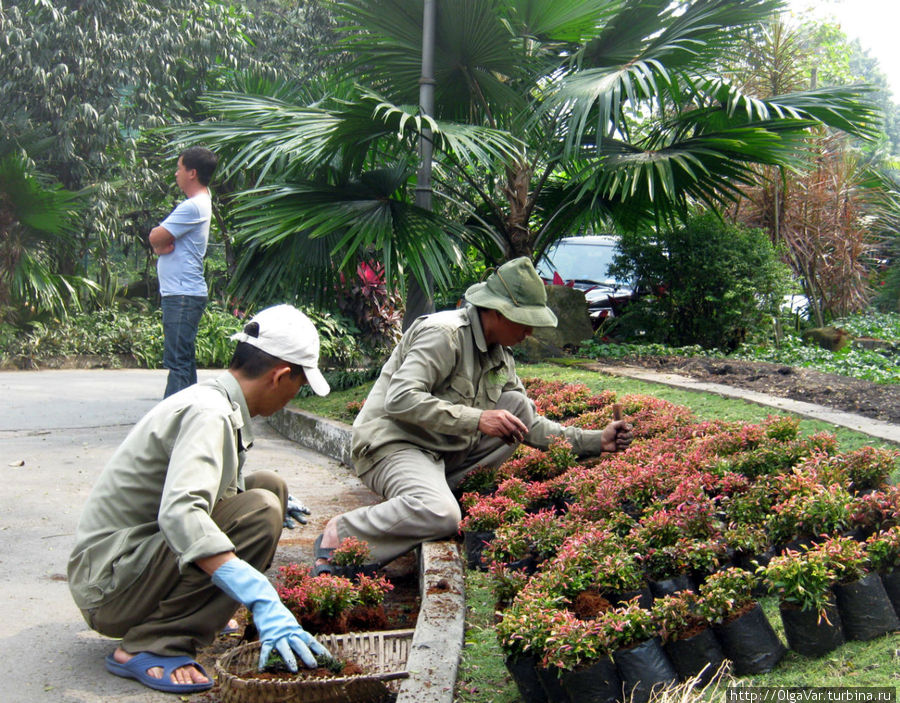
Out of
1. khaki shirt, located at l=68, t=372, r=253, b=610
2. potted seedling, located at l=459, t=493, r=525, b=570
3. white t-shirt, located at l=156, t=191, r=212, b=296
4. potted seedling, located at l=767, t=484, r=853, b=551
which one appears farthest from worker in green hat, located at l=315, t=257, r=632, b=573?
white t-shirt, located at l=156, t=191, r=212, b=296

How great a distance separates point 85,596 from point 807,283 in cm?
1392

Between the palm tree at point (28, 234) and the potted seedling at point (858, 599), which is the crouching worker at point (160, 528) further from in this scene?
the palm tree at point (28, 234)

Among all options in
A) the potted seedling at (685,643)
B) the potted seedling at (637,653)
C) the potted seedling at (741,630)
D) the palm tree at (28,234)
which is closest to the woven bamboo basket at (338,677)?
the potted seedling at (637,653)

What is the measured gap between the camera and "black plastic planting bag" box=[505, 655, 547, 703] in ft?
8.38

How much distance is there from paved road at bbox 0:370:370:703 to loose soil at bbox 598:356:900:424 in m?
2.97

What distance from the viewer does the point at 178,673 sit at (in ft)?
9.80

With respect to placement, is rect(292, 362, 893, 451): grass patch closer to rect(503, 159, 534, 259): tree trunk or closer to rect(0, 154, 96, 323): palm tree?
rect(503, 159, 534, 259): tree trunk

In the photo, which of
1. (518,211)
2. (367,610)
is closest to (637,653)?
(367,610)

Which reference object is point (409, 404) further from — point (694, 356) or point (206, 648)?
point (694, 356)

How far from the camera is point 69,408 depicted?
352 inches

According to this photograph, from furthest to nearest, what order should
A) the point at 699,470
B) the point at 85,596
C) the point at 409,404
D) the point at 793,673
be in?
the point at 409,404 → the point at 699,470 → the point at 85,596 → the point at 793,673

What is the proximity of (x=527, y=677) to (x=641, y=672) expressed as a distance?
0.32 metres

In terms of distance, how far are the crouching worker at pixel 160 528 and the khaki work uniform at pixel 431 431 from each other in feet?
3.23

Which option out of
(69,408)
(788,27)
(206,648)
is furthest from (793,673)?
(788,27)
